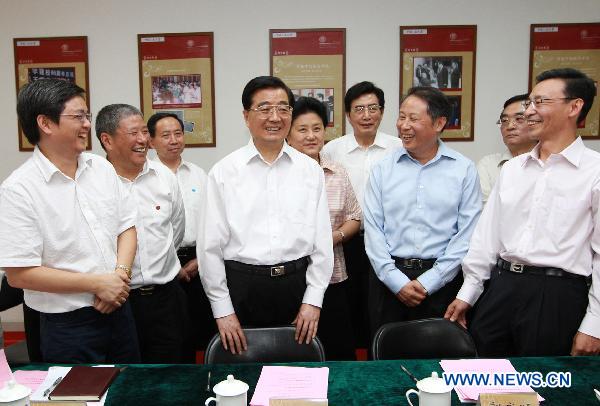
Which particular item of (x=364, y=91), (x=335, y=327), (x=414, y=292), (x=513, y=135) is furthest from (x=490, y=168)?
(x=335, y=327)

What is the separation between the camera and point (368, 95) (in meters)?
3.05

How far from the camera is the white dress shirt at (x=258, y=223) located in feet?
6.71

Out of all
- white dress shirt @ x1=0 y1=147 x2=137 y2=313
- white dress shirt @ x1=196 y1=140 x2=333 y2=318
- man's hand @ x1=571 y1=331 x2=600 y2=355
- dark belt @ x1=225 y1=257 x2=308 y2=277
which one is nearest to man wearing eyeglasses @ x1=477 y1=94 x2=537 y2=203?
man's hand @ x1=571 y1=331 x2=600 y2=355

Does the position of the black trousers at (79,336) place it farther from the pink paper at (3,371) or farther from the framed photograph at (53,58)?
the framed photograph at (53,58)

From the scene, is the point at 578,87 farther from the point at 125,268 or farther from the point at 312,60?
the point at 312,60

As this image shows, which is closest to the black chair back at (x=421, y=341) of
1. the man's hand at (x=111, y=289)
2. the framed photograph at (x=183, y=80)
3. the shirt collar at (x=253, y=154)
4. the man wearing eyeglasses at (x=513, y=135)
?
the shirt collar at (x=253, y=154)

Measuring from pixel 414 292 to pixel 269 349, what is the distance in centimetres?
79

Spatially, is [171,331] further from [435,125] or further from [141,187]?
[435,125]

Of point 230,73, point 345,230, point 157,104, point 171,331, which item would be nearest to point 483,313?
point 345,230

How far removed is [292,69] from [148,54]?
114 cm

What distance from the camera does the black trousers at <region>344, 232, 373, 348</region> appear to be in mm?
2957

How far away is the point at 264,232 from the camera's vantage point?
2.06 m

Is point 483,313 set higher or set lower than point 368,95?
lower

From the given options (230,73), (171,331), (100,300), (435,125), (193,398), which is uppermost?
(230,73)
